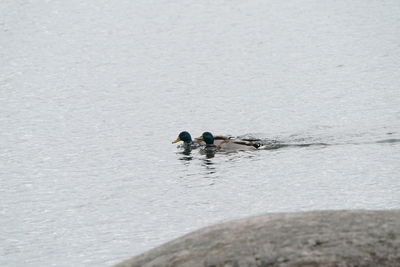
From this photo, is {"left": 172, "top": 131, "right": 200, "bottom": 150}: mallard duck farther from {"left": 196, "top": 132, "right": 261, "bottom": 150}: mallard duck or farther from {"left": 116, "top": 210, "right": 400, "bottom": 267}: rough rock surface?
{"left": 116, "top": 210, "right": 400, "bottom": 267}: rough rock surface

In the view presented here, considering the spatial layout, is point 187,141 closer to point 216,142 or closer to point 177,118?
point 216,142

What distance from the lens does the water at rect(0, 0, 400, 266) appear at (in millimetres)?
21656

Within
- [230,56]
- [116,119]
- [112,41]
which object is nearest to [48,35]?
[112,41]

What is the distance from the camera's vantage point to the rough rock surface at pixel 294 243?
8555mm

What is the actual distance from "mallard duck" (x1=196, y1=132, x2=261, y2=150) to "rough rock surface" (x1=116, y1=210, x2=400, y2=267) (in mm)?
19574

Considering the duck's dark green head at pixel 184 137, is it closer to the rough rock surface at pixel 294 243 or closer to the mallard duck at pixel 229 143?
the mallard duck at pixel 229 143

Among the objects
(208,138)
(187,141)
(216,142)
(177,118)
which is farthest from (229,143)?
(177,118)

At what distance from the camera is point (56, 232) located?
67.5 ft

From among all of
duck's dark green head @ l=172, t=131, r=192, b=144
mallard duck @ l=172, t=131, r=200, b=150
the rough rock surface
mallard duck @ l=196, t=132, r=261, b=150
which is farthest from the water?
the rough rock surface

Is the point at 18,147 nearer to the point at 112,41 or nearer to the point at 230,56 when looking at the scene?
the point at 230,56

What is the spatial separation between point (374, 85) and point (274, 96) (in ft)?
15.9

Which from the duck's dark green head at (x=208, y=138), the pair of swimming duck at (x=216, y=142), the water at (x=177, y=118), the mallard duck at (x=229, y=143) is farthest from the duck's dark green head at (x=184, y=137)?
the water at (x=177, y=118)

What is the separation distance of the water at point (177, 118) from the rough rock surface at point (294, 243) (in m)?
8.61

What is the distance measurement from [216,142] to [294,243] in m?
21.4
